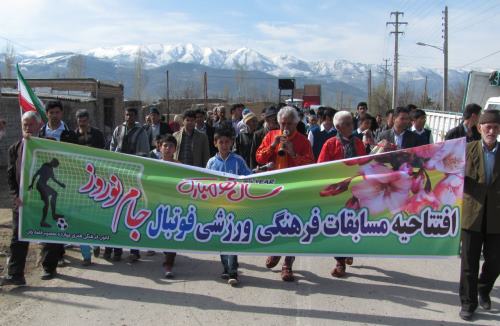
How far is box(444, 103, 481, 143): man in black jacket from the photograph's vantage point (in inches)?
260

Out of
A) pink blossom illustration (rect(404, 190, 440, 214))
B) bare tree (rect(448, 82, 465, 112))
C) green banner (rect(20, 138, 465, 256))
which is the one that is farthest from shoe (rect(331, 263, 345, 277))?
bare tree (rect(448, 82, 465, 112))

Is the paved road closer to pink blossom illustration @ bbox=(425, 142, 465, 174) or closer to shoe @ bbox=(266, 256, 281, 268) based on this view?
shoe @ bbox=(266, 256, 281, 268)

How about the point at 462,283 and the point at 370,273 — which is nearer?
the point at 462,283

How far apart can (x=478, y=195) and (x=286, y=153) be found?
1.99 metres

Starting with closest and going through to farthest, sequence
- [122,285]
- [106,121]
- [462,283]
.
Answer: [462,283], [122,285], [106,121]

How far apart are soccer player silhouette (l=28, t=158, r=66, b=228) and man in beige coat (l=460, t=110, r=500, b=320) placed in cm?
400

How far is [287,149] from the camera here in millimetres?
5449

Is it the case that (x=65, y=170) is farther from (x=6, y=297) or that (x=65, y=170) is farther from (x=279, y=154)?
(x=279, y=154)

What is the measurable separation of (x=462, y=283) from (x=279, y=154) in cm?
222

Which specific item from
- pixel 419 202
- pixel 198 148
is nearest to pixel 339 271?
pixel 419 202

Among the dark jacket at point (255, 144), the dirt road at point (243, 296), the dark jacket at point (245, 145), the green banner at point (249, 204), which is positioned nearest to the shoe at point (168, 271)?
the dirt road at point (243, 296)

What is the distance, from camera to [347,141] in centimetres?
573

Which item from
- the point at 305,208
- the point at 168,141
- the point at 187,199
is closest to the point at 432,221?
the point at 305,208

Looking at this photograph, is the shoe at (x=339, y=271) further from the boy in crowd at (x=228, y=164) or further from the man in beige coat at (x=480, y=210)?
the man in beige coat at (x=480, y=210)
